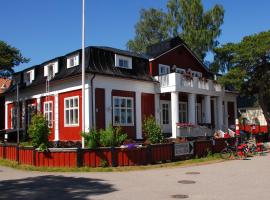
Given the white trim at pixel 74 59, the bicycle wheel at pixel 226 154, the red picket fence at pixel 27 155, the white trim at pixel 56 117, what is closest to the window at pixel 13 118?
the white trim at pixel 56 117

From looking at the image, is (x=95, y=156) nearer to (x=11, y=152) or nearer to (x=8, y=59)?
(x=11, y=152)

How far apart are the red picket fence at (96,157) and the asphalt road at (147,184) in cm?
166

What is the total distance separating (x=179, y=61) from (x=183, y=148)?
1349 centimetres

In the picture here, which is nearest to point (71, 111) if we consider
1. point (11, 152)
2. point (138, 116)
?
point (138, 116)

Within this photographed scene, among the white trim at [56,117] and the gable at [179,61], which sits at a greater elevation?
the gable at [179,61]

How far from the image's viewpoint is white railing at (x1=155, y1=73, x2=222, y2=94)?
2708 cm

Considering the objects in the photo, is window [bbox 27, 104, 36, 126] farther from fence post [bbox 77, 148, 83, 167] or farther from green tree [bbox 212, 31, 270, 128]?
green tree [bbox 212, 31, 270, 128]

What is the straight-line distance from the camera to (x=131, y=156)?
1795cm

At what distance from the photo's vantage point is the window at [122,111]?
25.7m

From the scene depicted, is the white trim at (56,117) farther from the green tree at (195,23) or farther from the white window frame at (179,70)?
the green tree at (195,23)

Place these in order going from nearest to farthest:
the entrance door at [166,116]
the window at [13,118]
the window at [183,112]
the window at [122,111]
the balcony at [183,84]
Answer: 1. the window at [122,111]
2. the balcony at [183,84]
3. the entrance door at [166,116]
4. the window at [183,112]
5. the window at [13,118]

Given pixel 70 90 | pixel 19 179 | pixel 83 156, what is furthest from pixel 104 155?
pixel 70 90

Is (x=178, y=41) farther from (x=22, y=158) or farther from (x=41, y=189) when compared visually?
(x=41, y=189)

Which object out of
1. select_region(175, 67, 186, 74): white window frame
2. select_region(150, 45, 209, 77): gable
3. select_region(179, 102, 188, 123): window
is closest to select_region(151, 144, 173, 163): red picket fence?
select_region(150, 45, 209, 77): gable
